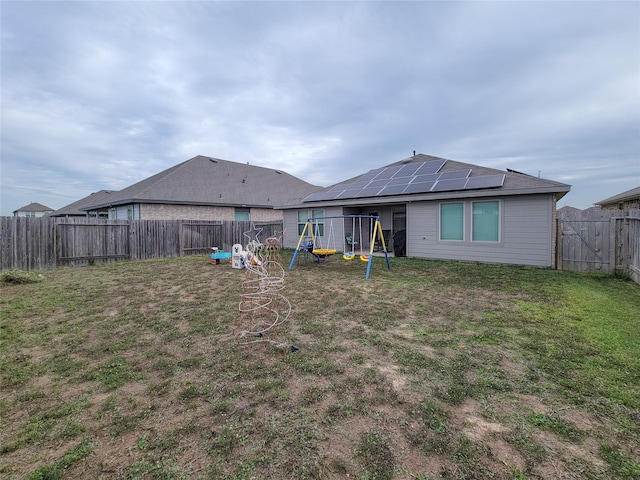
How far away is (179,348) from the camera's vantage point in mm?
3420

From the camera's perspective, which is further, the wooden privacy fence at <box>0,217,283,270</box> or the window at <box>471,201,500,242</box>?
the window at <box>471,201,500,242</box>

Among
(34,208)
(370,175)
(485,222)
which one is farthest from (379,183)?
(34,208)

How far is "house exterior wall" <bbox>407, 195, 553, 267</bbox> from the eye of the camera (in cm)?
870

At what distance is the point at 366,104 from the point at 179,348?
46.1ft

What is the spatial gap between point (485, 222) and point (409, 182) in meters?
3.60

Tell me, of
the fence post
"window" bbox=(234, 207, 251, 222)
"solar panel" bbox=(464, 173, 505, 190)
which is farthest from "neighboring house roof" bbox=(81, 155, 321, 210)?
the fence post

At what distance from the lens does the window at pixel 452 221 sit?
1013 cm

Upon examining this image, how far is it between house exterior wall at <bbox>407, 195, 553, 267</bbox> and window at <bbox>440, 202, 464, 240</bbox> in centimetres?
14


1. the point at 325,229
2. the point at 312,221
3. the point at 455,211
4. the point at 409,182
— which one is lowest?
the point at 325,229

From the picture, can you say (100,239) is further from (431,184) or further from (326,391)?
(431,184)

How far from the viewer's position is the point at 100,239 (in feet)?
36.7

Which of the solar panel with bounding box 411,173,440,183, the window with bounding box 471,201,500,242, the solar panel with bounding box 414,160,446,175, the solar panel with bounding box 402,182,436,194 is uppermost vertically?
the solar panel with bounding box 414,160,446,175

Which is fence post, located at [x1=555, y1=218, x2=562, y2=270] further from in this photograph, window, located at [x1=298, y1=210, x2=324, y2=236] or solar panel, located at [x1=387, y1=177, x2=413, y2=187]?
window, located at [x1=298, y1=210, x2=324, y2=236]

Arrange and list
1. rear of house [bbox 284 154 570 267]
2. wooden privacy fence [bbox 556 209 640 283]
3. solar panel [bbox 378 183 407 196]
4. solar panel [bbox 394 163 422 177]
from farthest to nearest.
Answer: solar panel [bbox 394 163 422 177], solar panel [bbox 378 183 407 196], rear of house [bbox 284 154 570 267], wooden privacy fence [bbox 556 209 640 283]
